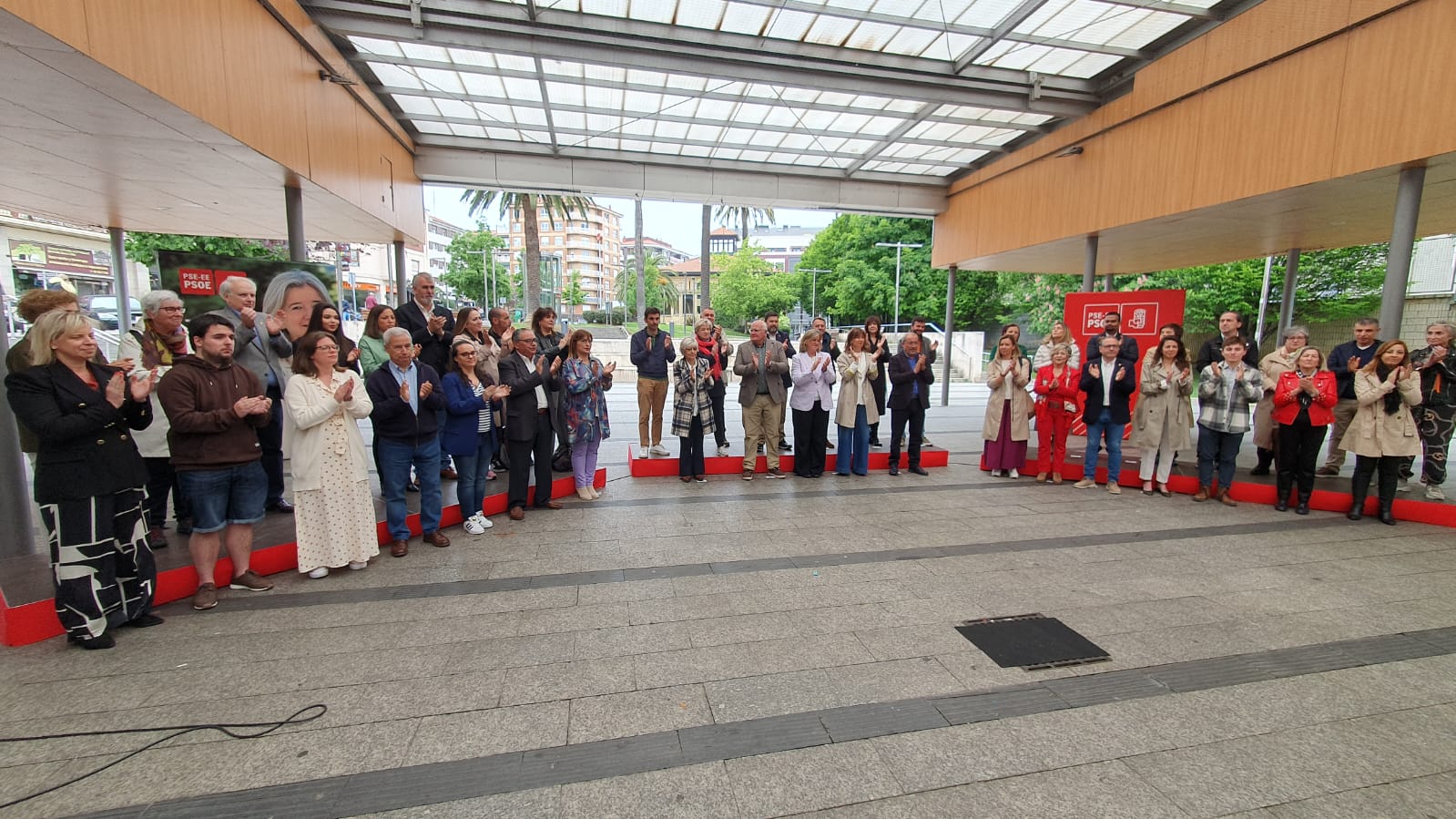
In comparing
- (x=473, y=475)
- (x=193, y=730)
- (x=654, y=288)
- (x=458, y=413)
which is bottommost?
(x=193, y=730)

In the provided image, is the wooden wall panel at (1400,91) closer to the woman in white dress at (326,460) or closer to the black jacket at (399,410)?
the black jacket at (399,410)

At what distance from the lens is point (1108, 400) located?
6582 millimetres

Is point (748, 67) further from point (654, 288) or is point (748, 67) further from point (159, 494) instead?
point (654, 288)

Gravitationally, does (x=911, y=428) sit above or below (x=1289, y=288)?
below

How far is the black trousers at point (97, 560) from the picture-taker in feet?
10.2

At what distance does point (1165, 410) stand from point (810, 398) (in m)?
3.67

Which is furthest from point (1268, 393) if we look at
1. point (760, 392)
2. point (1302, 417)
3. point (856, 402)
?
point (760, 392)

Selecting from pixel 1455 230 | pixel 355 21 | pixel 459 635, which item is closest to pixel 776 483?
pixel 459 635

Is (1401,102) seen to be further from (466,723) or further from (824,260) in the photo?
(824,260)

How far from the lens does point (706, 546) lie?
4.84 m

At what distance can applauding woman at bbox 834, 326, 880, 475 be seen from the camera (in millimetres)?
6984

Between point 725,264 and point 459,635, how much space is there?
51057mm

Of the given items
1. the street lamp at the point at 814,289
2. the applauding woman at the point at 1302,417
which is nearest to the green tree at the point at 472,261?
the street lamp at the point at 814,289

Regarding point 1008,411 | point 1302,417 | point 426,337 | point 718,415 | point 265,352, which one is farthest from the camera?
point 718,415
